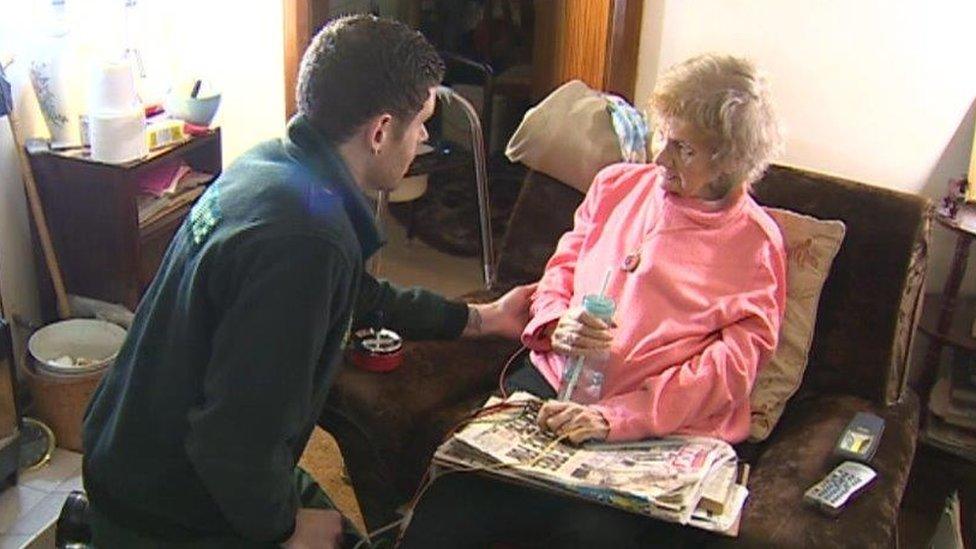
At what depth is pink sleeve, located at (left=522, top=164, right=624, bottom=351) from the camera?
1.91 metres

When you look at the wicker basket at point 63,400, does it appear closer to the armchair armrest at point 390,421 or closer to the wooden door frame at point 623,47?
the armchair armrest at point 390,421

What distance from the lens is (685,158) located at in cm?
178

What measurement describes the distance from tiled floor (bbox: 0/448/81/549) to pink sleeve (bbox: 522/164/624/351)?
41.1 inches

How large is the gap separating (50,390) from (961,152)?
7.13ft

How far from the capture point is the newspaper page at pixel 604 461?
148 centimetres

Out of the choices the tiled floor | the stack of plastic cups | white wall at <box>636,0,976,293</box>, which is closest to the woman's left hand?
→ white wall at <box>636,0,976,293</box>

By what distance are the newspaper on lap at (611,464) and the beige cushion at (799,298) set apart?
230 mm

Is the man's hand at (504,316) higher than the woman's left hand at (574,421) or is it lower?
higher

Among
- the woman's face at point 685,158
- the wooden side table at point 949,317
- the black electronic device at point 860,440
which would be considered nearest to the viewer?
the black electronic device at point 860,440

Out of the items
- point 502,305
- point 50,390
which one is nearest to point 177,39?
point 50,390

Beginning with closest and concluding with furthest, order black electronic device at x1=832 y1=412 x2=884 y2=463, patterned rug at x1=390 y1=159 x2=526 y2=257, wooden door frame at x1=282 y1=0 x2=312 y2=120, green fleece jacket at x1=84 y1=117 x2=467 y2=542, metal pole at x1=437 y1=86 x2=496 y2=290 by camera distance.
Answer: green fleece jacket at x1=84 y1=117 x2=467 y2=542
black electronic device at x1=832 y1=412 x2=884 y2=463
metal pole at x1=437 y1=86 x2=496 y2=290
wooden door frame at x1=282 y1=0 x2=312 y2=120
patterned rug at x1=390 y1=159 x2=526 y2=257

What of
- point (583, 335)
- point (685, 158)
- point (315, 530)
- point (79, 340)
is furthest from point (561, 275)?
point (79, 340)

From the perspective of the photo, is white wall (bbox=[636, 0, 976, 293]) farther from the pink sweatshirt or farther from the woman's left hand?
the woman's left hand

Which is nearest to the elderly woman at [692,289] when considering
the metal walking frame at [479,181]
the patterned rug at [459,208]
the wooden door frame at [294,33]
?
the metal walking frame at [479,181]
